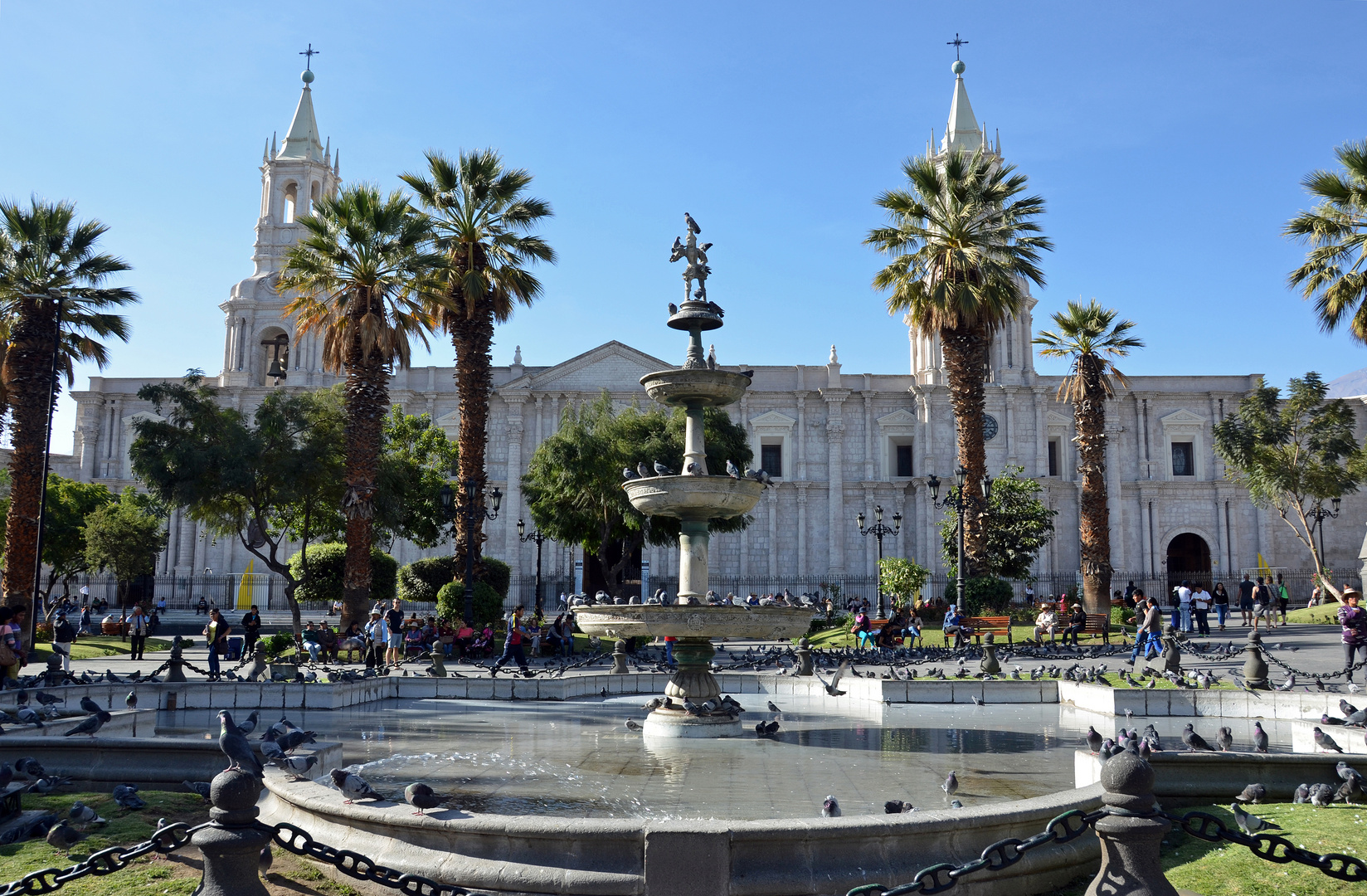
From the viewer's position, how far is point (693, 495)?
400 inches

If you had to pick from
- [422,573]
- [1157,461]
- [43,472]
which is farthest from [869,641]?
[1157,461]

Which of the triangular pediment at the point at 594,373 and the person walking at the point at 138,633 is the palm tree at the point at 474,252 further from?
the triangular pediment at the point at 594,373

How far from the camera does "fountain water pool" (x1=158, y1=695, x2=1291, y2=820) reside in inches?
260

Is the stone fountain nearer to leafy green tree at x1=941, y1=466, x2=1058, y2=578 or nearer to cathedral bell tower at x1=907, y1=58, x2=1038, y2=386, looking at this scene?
leafy green tree at x1=941, y1=466, x2=1058, y2=578

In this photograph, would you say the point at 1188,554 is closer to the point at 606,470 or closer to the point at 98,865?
the point at 606,470

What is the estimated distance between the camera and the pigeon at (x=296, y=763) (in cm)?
645

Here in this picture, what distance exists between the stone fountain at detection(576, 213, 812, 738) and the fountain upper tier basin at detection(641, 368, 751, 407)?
0.4 inches

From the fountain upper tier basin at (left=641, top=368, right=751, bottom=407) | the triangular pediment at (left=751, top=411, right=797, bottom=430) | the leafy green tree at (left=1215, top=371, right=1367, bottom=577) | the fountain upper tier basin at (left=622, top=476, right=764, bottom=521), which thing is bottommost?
the fountain upper tier basin at (left=622, top=476, right=764, bottom=521)

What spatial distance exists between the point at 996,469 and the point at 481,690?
29.2 meters

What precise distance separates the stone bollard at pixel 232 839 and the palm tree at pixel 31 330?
63.3ft

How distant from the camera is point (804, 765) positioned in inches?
318

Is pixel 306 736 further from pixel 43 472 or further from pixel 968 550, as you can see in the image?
pixel 968 550

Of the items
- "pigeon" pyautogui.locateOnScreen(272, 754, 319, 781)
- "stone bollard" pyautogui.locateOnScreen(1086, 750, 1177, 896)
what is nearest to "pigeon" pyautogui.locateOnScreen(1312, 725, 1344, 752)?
"stone bollard" pyautogui.locateOnScreen(1086, 750, 1177, 896)

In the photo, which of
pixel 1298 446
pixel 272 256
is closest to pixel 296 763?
pixel 1298 446
